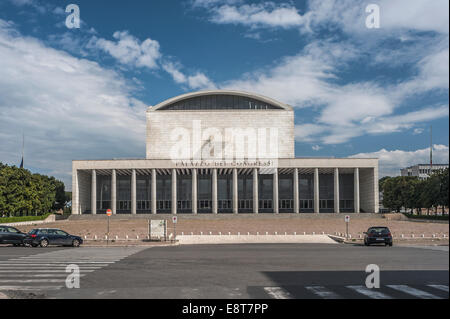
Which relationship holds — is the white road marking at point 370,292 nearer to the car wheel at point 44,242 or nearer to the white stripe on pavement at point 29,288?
the white stripe on pavement at point 29,288

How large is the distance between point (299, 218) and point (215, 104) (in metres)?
35.4

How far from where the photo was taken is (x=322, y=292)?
1161cm

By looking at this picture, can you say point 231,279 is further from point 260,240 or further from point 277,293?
point 260,240

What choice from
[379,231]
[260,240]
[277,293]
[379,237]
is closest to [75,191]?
[260,240]

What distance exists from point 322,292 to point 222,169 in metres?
70.7

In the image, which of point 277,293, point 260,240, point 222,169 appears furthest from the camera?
point 222,169

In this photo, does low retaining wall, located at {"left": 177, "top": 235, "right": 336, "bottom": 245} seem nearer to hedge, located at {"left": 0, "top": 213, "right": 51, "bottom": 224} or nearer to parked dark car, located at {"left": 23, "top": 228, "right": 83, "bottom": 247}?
parked dark car, located at {"left": 23, "top": 228, "right": 83, "bottom": 247}

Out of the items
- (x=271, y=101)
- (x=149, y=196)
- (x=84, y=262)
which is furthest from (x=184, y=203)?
(x=84, y=262)

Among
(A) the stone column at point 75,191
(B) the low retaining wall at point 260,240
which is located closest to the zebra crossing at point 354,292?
(B) the low retaining wall at point 260,240

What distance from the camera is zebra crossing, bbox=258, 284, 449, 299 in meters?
10.9
